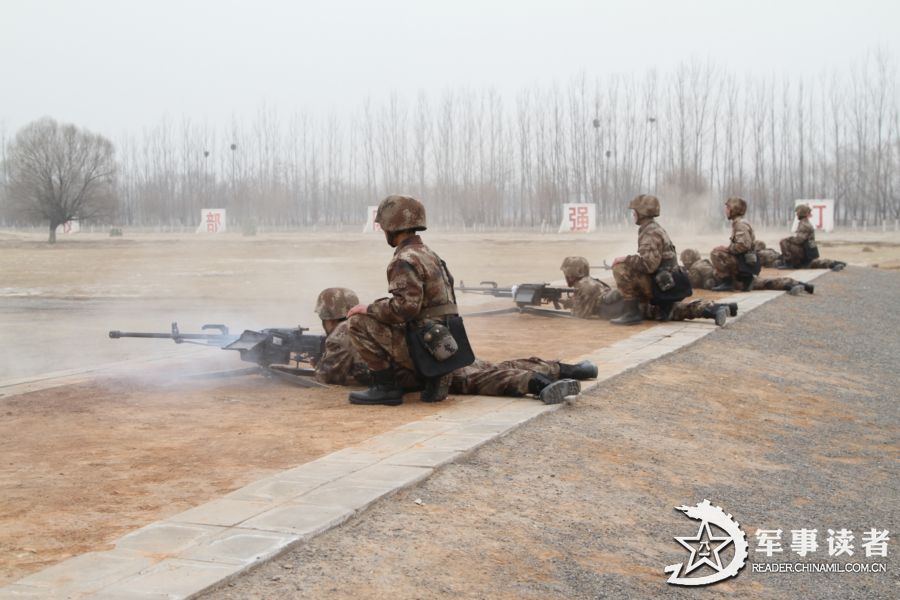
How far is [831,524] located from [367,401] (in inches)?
132

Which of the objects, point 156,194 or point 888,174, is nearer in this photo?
point 888,174

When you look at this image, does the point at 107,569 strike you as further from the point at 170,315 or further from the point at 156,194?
the point at 156,194

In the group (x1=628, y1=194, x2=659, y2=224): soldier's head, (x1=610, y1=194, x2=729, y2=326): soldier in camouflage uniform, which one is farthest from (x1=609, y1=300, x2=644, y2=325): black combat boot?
(x1=628, y1=194, x2=659, y2=224): soldier's head

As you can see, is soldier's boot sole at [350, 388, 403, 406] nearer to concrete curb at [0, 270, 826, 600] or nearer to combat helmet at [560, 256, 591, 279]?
concrete curb at [0, 270, 826, 600]

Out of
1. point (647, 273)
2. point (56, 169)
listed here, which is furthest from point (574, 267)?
point (56, 169)

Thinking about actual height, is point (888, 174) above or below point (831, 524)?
above

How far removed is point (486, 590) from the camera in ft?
12.8

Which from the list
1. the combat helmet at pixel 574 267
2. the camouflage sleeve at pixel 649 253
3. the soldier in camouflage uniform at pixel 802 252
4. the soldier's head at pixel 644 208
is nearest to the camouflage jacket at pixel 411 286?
the camouflage sleeve at pixel 649 253

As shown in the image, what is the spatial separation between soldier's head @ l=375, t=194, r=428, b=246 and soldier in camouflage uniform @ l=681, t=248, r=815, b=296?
12.9m

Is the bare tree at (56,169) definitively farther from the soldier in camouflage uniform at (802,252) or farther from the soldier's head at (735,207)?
the soldier's head at (735,207)

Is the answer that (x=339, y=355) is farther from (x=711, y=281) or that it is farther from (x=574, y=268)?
(x=711, y=281)

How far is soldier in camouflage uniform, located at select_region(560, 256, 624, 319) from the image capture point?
13.9 m

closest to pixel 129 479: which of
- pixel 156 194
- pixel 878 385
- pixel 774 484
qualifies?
pixel 774 484

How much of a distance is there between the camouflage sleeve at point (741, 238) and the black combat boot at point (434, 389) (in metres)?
11.8
